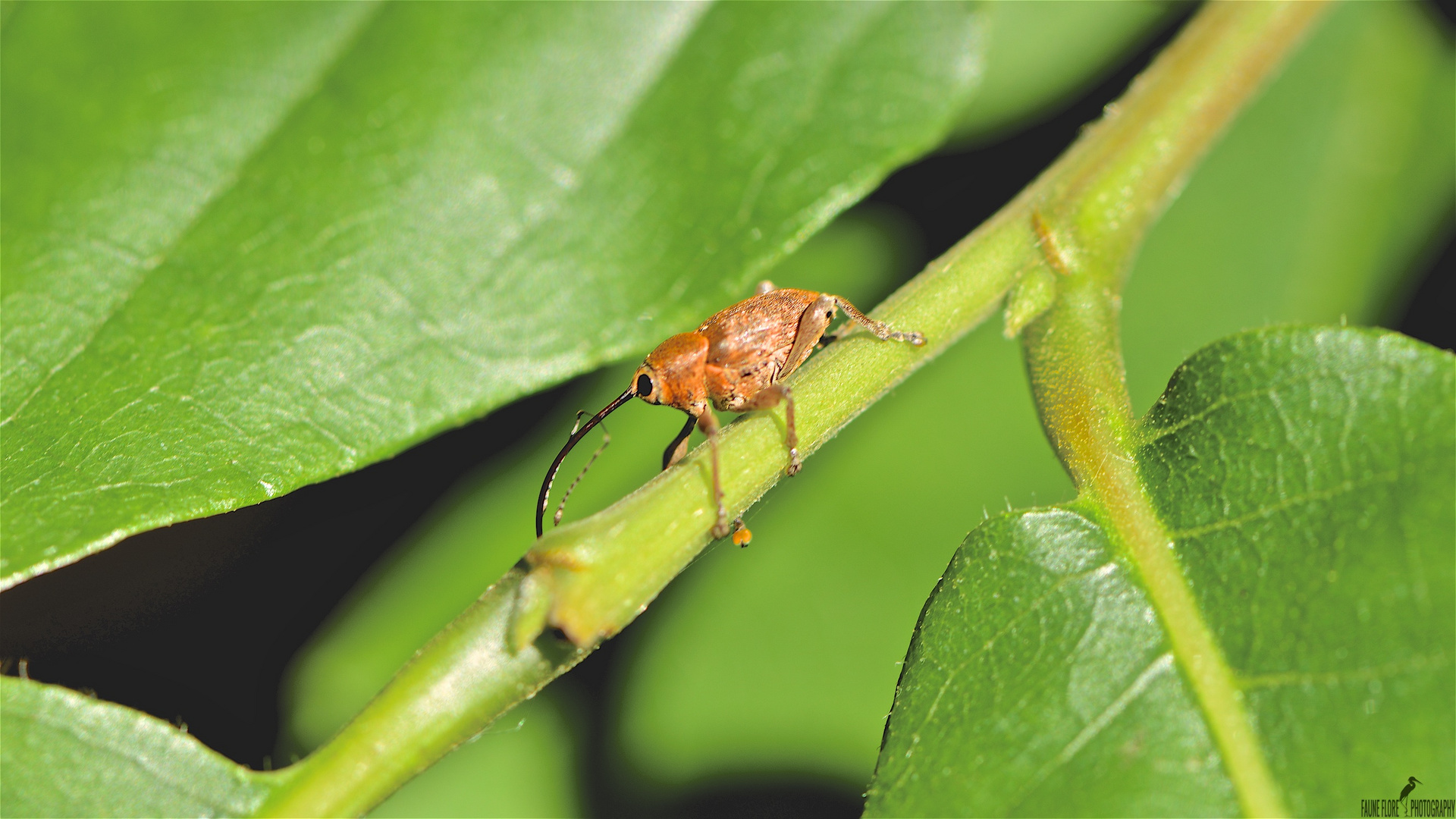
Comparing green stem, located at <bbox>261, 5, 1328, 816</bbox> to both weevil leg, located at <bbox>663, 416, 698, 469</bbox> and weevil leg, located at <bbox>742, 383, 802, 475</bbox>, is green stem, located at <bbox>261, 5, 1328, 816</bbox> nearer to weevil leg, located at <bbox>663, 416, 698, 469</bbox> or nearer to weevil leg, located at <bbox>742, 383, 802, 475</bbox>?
weevil leg, located at <bbox>742, 383, 802, 475</bbox>

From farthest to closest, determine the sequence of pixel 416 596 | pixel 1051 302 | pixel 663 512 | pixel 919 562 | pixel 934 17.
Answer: pixel 416 596 < pixel 919 562 < pixel 934 17 < pixel 1051 302 < pixel 663 512

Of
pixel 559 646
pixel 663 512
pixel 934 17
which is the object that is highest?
pixel 934 17

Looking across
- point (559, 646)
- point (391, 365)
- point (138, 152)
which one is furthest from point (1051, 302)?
point (138, 152)

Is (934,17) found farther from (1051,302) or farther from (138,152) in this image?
(138,152)

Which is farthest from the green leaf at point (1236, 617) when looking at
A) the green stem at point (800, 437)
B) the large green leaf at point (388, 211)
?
the large green leaf at point (388, 211)

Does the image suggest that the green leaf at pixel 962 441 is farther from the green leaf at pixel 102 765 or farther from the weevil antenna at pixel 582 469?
the green leaf at pixel 102 765

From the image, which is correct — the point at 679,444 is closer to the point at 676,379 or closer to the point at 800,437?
Answer: the point at 676,379

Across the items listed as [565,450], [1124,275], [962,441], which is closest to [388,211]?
[565,450]
